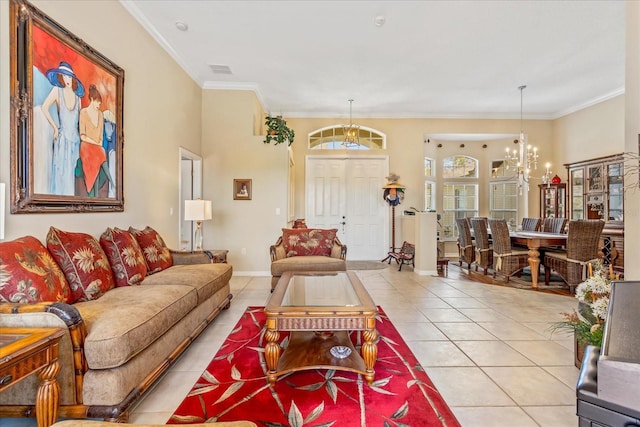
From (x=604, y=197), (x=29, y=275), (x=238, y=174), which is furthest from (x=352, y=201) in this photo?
(x=29, y=275)

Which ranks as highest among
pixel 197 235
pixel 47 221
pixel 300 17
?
pixel 300 17

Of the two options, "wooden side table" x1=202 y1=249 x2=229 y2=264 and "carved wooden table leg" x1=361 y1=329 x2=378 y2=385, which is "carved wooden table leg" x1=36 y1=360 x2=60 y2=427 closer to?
"carved wooden table leg" x1=361 y1=329 x2=378 y2=385

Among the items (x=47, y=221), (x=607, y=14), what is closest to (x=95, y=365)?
(x=47, y=221)

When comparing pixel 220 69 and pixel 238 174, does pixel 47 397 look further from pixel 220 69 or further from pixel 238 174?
pixel 220 69

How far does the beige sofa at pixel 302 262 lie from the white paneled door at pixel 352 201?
267 cm

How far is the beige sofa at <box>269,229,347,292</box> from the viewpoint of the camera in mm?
4129

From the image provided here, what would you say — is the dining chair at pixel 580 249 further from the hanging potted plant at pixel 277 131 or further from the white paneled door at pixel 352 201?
the hanging potted plant at pixel 277 131

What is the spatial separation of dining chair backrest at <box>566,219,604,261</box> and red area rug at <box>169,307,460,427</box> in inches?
136

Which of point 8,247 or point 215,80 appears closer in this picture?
point 8,247

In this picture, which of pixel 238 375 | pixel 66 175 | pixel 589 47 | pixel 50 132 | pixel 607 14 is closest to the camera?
pixel 238 375

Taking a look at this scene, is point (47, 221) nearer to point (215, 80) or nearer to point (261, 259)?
point (261, 259)

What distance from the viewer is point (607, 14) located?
3586 mm

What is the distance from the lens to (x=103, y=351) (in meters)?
1.64

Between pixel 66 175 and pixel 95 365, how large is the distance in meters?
1.69
